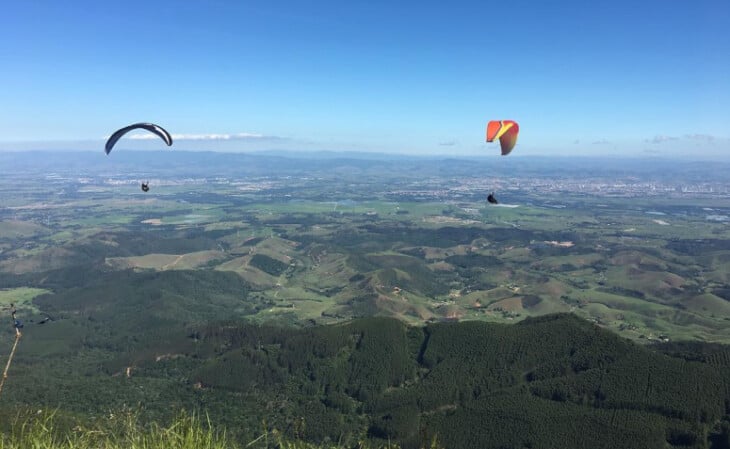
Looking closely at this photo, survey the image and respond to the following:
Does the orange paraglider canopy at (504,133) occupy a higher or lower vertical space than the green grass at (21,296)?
higher

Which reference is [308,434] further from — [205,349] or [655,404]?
[655,404]

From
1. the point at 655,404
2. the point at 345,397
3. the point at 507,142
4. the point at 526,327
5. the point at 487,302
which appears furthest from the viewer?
the point at 487,302

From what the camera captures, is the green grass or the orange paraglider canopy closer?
the orange paraglider canopy

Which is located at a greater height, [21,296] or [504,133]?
[504,133]

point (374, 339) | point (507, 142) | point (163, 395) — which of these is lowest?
point (163, 395)

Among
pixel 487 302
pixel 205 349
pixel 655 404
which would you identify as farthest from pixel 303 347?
pixel 487 302

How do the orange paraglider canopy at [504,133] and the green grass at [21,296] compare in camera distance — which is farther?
the green grass at [21,296]

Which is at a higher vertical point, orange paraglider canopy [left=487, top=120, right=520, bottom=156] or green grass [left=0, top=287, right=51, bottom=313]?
orange paraglider canopy [left=487, top=120, right=520, bottom=156]

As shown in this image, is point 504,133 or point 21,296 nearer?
point 504,133
